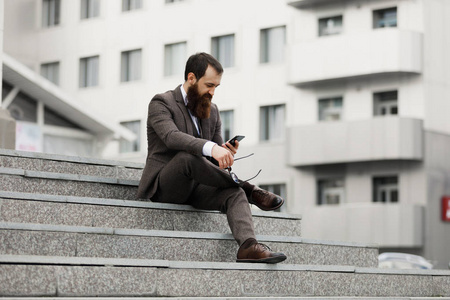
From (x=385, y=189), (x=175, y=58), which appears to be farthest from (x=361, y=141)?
(x=175, y=58)

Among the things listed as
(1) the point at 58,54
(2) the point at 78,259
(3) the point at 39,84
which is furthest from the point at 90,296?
(1) the point at 58,54

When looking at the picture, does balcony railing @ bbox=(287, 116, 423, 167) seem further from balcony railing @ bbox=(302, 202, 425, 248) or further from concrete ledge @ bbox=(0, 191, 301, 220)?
concrete ledge @ bbox=(0, 191, 301, 220)

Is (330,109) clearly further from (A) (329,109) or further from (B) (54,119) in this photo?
(B) (54,119)

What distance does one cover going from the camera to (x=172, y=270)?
242 inches

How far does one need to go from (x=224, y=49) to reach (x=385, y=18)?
22.3ft

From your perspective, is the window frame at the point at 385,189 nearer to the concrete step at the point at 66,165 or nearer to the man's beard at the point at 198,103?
the concrete step at the point at 66,165

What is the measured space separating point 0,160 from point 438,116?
27.3 metres

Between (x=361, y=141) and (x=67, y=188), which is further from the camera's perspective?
(x=361, y=141)

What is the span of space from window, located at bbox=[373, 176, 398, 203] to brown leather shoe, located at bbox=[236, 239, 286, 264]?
26.7 m

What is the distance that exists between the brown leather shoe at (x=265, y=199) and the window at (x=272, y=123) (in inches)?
1105

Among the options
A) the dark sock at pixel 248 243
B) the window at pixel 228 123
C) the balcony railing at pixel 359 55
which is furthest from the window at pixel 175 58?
the dark sock at pixel 248 243

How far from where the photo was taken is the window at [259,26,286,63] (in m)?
36.0

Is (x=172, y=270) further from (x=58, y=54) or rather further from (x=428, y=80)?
(x=58, y=54)

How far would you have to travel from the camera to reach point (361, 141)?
3281 centimetres
